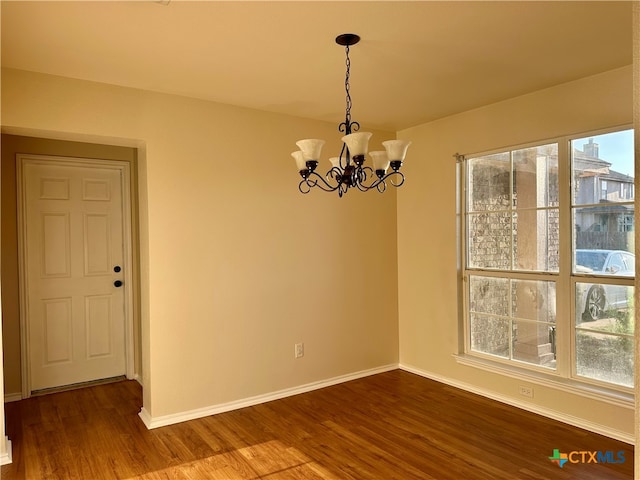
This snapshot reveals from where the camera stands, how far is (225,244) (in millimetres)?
3674

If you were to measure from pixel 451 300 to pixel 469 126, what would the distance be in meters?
1.61

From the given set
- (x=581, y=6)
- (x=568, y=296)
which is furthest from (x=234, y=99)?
(x=568, y=296)

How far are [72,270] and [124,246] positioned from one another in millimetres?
513

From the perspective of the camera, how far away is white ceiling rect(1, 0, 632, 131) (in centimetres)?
218

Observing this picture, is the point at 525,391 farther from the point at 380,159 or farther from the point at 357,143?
the point at 357,143

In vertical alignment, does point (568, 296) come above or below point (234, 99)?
below

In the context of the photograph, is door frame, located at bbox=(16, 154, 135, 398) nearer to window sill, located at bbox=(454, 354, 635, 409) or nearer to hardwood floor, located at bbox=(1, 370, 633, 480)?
hardwood floor, located at bbox=(1, 370, 633, 480)

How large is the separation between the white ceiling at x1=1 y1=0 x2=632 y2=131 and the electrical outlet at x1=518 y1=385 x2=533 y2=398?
2364mm

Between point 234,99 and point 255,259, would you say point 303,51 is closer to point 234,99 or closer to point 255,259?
point 234,99

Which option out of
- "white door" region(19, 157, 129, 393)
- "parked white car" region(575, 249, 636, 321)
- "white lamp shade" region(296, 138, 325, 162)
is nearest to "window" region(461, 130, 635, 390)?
"parked white car" region(575, 249, 636, 321)

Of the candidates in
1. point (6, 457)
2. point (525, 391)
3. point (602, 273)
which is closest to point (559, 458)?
point (525, 391)

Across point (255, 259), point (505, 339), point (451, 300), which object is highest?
point (255, 259)

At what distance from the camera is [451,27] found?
238cm

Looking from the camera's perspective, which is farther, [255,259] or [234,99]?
[255,259]
